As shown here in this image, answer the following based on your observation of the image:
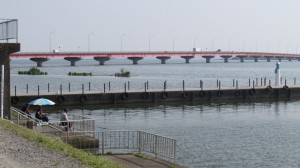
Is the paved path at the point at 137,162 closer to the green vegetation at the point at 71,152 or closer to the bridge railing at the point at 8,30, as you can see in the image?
the green vegetation at the point at 71,152

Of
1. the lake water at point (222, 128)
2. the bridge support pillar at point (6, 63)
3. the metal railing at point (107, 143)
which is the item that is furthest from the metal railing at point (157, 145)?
the bridge support pillar at point (6, 63)

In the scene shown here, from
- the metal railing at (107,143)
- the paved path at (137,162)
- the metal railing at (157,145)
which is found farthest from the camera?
the metal railing at (107,143)

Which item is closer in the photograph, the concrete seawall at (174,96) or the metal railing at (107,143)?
the metal railing at (107,143)

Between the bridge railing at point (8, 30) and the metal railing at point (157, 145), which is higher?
the bridge railing at point (8, 30)

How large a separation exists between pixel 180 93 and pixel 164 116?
1405cm

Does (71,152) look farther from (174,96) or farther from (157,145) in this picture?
(174,96)

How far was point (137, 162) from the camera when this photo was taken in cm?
2022

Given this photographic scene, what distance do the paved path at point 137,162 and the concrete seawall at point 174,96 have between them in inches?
Answer: 1324

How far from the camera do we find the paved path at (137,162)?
1958cm

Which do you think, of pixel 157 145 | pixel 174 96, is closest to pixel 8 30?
pixel 157 145

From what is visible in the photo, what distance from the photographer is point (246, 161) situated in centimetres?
2753

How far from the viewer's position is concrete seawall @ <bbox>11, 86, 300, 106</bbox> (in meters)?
55.9

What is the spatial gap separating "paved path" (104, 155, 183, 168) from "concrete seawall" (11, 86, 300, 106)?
33.6 m

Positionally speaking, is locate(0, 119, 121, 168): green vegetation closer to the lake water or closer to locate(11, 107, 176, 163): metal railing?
locate(11, 107, 176, 163): metal railing
